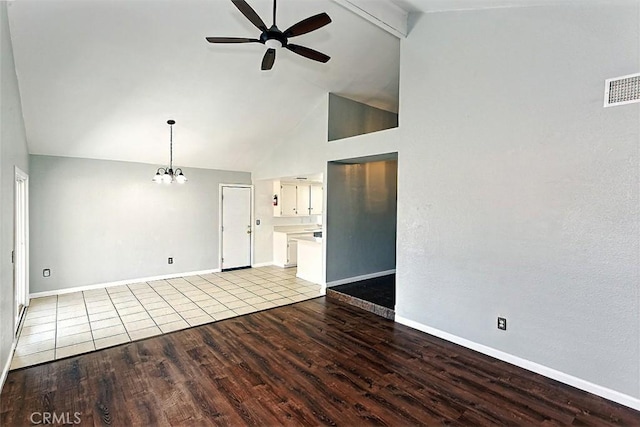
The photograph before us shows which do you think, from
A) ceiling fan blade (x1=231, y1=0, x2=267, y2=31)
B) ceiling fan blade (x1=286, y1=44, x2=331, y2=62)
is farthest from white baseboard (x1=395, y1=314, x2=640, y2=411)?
ceiling fan blade (x1=231, y1=0, x2=267, y2=31)

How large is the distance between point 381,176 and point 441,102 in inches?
106

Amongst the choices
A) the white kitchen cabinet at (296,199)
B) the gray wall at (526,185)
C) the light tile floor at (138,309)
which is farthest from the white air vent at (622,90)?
the white kitchen cabinet at (296,199)

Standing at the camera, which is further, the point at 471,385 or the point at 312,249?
the point at 312,249

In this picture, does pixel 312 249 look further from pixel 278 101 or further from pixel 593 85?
pixel 593 85

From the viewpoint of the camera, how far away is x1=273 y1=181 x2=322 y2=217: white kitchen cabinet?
774 centimetres

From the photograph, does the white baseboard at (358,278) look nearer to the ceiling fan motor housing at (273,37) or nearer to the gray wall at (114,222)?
the gray wall at (114,222)

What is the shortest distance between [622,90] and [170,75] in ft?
14.9

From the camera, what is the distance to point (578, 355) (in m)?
2.72

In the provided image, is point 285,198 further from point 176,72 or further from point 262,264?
point 176,72

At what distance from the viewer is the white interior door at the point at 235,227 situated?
279 inches

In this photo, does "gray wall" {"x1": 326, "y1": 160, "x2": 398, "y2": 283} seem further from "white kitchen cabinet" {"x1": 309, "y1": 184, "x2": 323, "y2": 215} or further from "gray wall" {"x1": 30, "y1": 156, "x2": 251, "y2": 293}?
"gray wall" {"x1": 30, "y1": 156, "x2": 251, "y2": 293}

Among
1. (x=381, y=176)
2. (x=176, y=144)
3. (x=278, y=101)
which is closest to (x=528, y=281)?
(x=381, y=176)

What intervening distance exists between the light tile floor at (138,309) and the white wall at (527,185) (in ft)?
8.31

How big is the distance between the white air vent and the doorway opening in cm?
258
